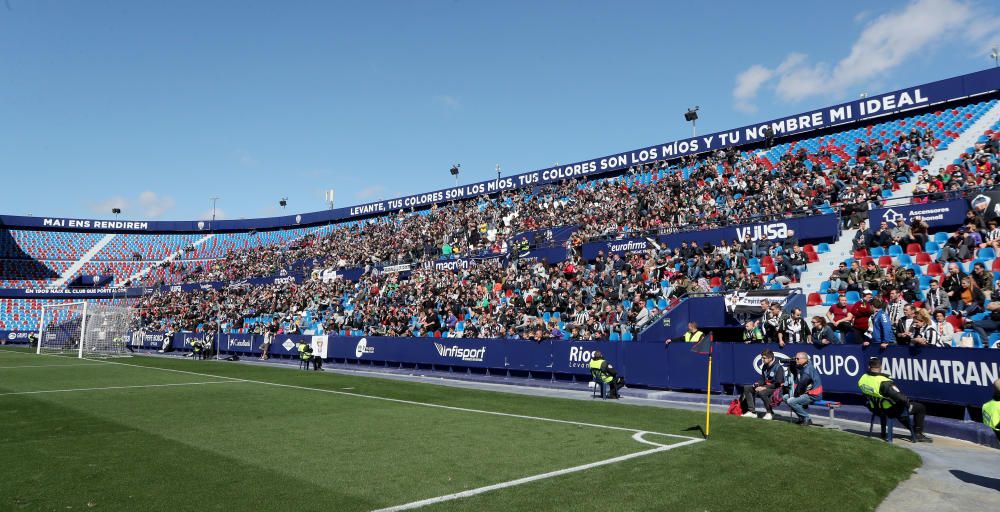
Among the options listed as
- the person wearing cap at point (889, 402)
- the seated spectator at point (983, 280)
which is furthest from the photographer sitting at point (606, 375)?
the seated spectator at point (983, 280)

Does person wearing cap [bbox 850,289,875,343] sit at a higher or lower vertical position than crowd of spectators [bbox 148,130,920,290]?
lower

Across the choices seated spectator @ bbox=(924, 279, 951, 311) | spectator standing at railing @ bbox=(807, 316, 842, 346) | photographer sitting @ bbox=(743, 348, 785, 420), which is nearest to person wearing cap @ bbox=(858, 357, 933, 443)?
photographer sitting @ bbox=(743, 348, 785, 420)

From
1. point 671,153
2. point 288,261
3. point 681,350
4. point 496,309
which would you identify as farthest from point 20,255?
point 681,350

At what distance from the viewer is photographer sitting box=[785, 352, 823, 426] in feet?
44.0

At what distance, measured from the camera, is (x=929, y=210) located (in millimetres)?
21406

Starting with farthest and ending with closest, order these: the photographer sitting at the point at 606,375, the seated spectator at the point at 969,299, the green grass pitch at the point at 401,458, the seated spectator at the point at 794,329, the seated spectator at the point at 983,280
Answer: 1. the photographer sitting at the point at 606,375
2. the seated spectator at the point at 794,329
3. the seated spectator at the point at 983,280
4. the seated spectator at the point at 969,299
5. the green grass pitch at the point at 401,458

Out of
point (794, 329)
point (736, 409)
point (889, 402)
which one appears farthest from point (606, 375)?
point (889, 402)

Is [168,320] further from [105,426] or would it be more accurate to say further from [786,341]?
[786,341]

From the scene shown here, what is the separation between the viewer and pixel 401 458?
9367mm

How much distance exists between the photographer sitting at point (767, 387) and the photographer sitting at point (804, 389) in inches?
20.7

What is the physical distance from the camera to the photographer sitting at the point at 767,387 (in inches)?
559

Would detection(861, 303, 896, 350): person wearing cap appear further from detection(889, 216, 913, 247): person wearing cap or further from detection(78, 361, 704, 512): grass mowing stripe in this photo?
Result: detection(889, 216, 913, 247): person wearing cap

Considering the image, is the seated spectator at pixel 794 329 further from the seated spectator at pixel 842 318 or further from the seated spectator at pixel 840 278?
the seated spectator at pixel 840 278

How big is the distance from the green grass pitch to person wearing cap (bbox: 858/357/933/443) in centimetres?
92
